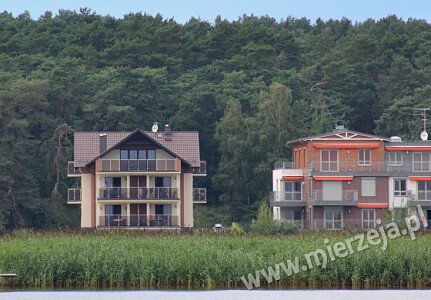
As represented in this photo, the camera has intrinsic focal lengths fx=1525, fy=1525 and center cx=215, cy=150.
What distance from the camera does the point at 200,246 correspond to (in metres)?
39.5

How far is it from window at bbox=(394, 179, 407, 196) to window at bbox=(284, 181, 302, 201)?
14.6 feet

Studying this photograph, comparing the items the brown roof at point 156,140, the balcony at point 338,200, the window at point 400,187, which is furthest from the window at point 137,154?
the window at point 400,187

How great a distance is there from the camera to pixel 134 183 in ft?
226

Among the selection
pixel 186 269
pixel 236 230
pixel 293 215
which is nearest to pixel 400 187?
pixel 293 215

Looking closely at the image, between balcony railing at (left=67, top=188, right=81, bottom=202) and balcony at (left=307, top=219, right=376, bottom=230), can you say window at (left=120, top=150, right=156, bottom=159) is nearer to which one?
balcony railing at (left=67, top=188, right=81, bottom=202)

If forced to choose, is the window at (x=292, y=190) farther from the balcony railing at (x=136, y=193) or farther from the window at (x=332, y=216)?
the balcony railing at (x=136, y=193)

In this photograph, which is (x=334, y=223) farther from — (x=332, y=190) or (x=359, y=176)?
(x=359, y=176)

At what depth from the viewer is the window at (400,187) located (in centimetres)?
6931

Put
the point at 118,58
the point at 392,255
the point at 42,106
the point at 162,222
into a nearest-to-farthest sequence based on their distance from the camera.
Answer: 1. the point at 392,255
2. the point at 162,222
3. the point at 42,106
4. the point at 118,58

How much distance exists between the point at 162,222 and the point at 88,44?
3072cm

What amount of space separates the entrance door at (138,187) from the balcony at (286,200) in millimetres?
5959
